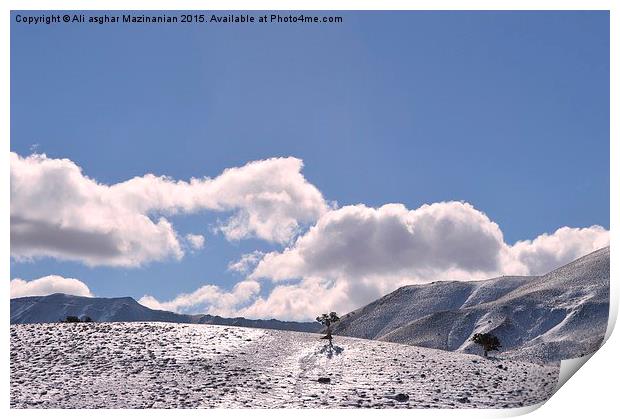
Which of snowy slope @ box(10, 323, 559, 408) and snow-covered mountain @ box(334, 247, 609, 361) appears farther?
snow-covered mountain @ box(334, 247, 609, 361)

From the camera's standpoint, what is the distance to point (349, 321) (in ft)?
458

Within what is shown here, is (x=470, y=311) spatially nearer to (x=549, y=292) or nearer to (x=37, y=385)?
(x=549, y=292)

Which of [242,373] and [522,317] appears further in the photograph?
[522,317]

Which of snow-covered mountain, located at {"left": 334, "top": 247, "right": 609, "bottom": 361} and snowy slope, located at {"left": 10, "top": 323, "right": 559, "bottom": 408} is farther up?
snow-covered mountain, located at {"left": 334, "top": 247, "right": 609, "bottom": 361}

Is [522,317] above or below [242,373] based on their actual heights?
above

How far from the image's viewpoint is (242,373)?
114 feet

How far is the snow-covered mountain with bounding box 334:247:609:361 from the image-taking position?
83.1 metres

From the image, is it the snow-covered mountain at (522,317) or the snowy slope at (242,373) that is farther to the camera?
the snow-covered mountain at (522,317)

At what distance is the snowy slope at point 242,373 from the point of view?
30913mm

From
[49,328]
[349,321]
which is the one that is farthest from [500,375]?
[349,321]

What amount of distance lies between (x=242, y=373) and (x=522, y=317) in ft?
244

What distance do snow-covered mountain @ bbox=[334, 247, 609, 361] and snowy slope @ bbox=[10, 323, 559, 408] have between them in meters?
38.0

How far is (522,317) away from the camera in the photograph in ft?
329

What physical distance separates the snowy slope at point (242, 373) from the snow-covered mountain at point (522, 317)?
38.0m
